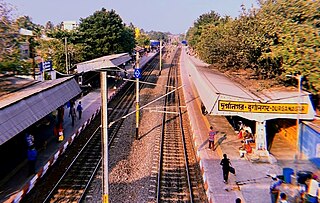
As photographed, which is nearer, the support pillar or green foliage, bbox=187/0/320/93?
the support pillar

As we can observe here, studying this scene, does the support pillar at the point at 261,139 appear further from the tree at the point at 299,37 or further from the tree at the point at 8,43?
the tree at the point at 8,43

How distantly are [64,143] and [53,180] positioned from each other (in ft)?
14.8

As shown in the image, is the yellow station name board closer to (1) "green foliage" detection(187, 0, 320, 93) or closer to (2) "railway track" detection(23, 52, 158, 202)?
(1) "green foliage" detection(187, 0, 320, 93)

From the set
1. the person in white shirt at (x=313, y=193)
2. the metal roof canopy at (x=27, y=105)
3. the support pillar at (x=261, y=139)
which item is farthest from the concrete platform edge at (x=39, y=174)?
the person in white shirt at (x=313, y=193)

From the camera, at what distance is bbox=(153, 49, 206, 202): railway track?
13.8 meters

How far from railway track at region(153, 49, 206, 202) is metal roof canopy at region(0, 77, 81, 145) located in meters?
6.07

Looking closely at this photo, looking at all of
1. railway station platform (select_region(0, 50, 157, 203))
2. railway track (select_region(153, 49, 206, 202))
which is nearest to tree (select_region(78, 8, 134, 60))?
railway station platform (select_region(0, 50, 157, 203))

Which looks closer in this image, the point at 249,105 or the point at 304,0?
the point at 249,105

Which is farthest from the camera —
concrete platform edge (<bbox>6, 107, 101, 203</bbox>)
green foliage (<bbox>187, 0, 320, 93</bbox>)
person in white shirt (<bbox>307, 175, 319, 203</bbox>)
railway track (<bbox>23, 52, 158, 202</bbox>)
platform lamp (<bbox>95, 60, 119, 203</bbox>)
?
green foliage (<bbox>187, 0, 320, 93</bbox>)

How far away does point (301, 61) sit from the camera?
1750cm

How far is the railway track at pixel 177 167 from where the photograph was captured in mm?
13808

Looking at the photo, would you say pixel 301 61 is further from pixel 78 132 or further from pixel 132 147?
pixel 78 132

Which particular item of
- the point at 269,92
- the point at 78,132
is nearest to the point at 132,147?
the point at 78,132

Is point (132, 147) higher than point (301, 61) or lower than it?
lower
